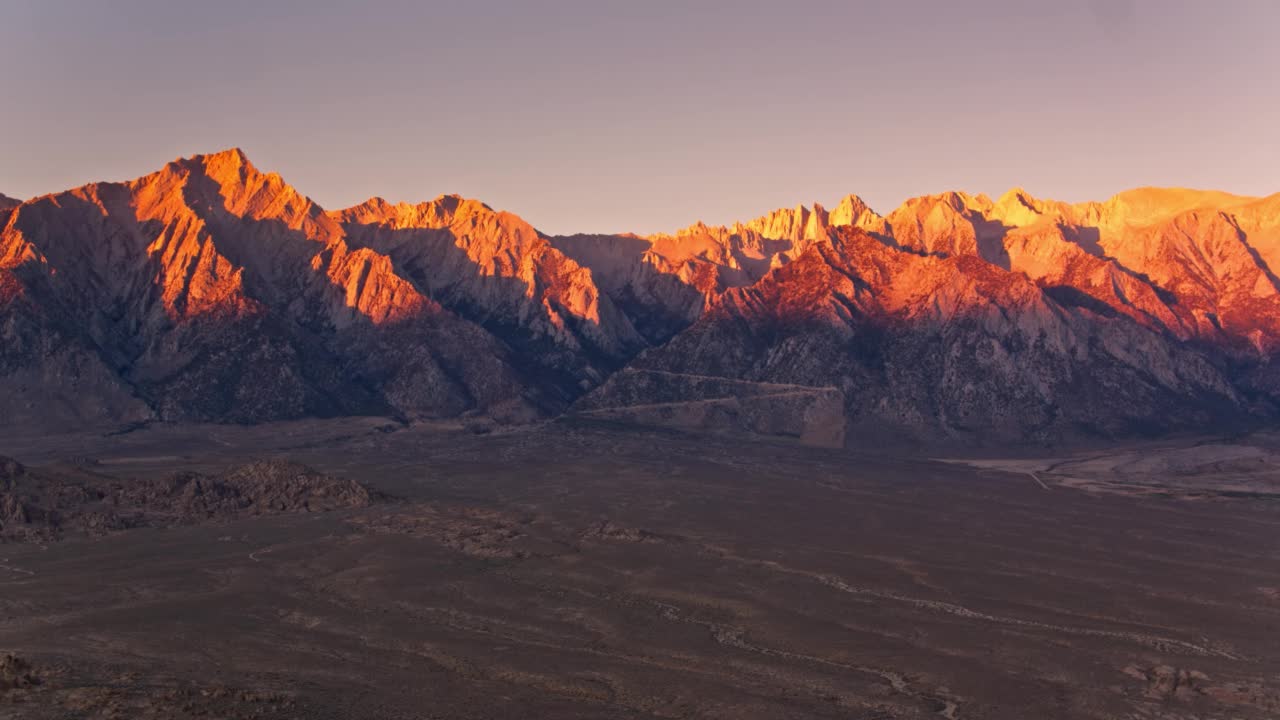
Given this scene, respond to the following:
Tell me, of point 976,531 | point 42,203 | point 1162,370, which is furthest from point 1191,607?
point 42,203

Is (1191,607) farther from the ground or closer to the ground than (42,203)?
closer to the ground

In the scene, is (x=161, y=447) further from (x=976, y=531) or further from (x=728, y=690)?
(x=728, y=690)

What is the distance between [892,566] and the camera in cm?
7188

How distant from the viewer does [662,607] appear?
5869 centimetres

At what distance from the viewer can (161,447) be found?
142 metres

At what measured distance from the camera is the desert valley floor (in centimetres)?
4266

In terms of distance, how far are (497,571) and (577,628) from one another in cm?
1508

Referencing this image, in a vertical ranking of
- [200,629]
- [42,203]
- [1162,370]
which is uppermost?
[42,203]

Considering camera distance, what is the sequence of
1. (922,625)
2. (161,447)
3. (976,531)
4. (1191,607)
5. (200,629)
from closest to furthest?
1. (200,629)
2. (922,625)
3. (1191,607)
4. (976,531)
5. (161,447)

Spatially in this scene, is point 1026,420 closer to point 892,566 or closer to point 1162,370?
point 1162,370

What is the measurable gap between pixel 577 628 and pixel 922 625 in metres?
16.2

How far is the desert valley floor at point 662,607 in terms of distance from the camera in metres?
42.7

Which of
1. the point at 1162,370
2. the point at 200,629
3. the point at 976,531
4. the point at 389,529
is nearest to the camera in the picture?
the point at 200,629

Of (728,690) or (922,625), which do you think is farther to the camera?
(922,625)
